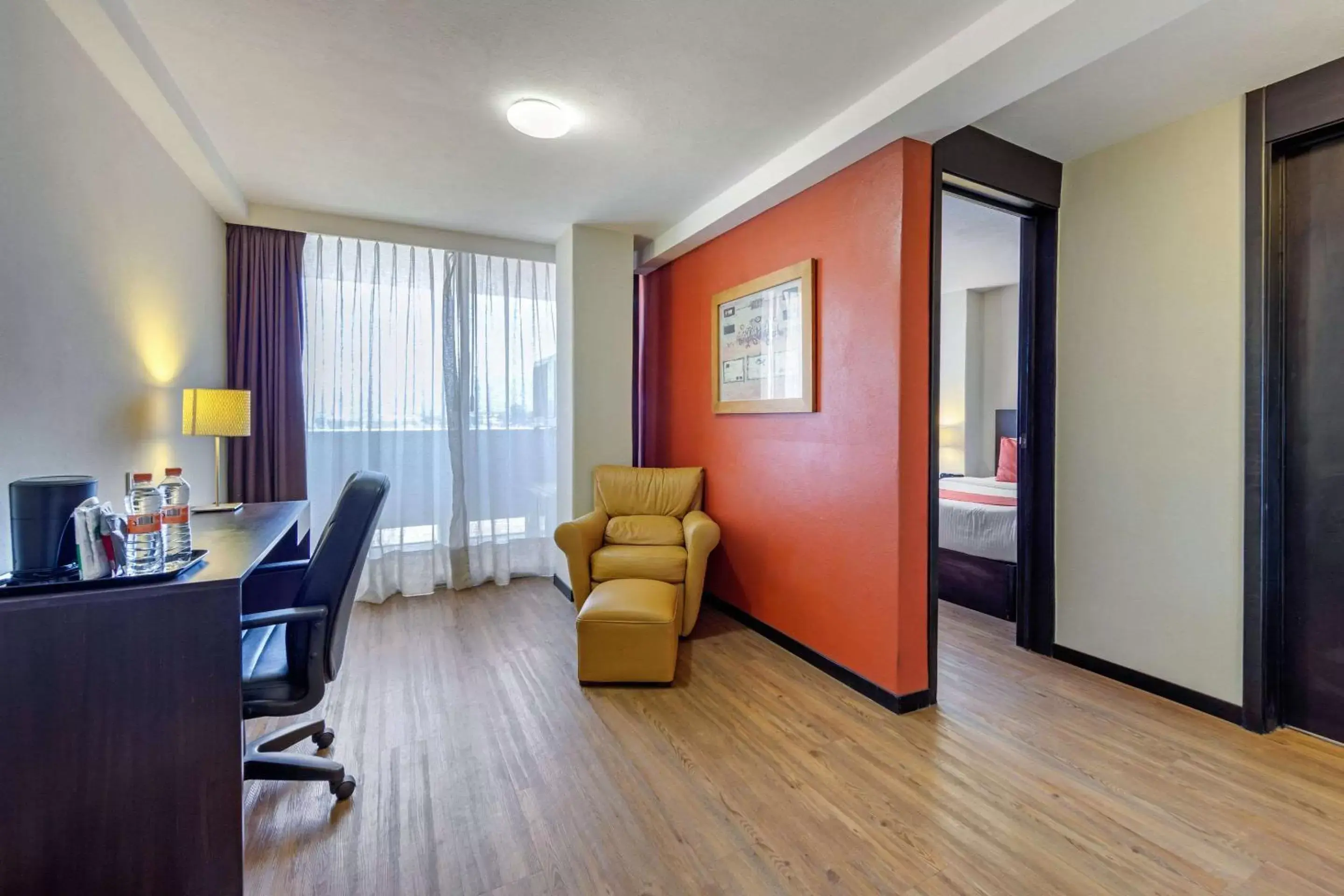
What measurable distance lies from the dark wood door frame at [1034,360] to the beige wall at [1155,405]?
0.18 ft

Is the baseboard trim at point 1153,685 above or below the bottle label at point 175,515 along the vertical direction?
below

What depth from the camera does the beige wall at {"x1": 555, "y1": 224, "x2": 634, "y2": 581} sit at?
3754 millimetres

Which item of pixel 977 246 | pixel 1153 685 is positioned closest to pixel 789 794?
pixel 1153 685

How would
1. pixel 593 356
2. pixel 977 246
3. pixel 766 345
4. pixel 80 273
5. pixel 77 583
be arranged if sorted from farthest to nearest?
pixel 977 246 < pixel 593 356 < pixel 766 345 < pixel 80 273 < pixel 77 583

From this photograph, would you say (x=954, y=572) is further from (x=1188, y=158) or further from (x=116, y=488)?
(x=116, y=488)

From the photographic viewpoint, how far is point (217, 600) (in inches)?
49.7

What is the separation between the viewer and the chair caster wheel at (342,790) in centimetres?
180

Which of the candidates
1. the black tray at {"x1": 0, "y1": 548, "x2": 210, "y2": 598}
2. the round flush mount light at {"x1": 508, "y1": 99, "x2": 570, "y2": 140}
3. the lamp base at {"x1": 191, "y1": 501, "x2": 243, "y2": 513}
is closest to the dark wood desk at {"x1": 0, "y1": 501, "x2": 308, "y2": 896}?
the black tray at {"x1": 0, "y1": 548, "x2": 210, "y2": 598}

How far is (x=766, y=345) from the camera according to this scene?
3.10m

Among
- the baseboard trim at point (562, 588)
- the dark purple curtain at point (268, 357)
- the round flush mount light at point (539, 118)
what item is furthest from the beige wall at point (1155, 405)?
the dark purple curtain at point (268, 357)

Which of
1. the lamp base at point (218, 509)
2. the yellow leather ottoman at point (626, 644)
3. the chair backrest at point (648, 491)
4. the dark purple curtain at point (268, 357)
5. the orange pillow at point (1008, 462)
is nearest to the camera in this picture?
the lamp base at point (218, 509)

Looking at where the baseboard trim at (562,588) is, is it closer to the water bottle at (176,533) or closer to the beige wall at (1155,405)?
the water bottle at (176,533)

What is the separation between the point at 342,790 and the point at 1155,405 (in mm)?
3536

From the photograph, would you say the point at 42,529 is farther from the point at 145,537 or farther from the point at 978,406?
the point at 978,406
